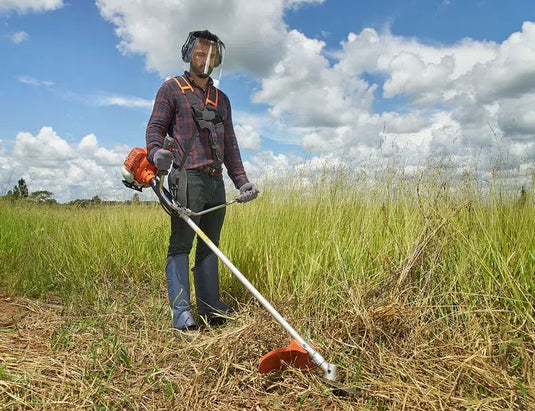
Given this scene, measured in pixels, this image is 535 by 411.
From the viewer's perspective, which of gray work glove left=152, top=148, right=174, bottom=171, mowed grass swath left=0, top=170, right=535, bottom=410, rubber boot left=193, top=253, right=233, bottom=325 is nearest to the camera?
mowed grass swath left=0, top=170, right=535, bottom=410

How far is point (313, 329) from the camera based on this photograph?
114 inches

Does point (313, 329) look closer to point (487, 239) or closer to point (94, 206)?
point (487, 239)

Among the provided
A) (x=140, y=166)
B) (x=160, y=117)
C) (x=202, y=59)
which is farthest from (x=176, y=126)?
(x=202, y=59)

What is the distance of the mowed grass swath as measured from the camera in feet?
7.61

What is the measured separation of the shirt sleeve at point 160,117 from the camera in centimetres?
317

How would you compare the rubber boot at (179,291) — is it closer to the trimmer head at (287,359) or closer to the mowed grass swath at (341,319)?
the mowed grass swath at (341,319)

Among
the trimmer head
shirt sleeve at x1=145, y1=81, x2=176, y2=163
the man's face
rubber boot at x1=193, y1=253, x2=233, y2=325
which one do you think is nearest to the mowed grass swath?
the trimmer head

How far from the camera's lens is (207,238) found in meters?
2.94

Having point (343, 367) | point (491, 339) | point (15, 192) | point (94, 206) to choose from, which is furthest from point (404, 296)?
point (15, 192)

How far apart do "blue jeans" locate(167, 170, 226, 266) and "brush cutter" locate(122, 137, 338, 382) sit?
0.29ft

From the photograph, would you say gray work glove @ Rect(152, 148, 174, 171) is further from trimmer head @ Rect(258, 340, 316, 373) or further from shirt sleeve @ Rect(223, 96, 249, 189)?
trimmer head @ Rect(258, 340, 316, 373)

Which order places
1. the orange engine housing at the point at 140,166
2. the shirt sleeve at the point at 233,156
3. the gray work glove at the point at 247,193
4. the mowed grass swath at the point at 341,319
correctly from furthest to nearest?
the shirt sleeve at the point at 233,156
the gray work glove at the point at 247,193
the orange engine housing at the point at 140,166
the mowed grass swath at the point at 341,319

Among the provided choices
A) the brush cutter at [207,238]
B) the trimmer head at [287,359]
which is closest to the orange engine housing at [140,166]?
the brush cutter at [207,238]

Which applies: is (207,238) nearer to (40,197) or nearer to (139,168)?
(139,168)
